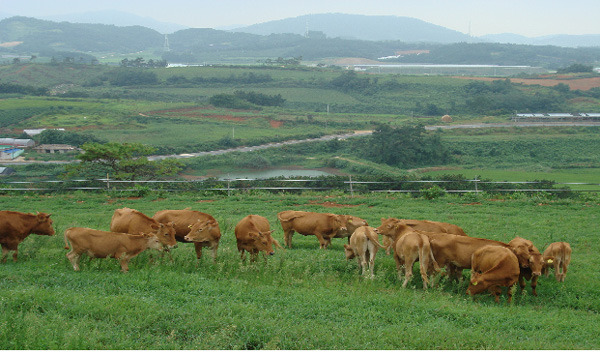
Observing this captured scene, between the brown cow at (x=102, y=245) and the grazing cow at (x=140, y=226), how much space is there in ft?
1.93

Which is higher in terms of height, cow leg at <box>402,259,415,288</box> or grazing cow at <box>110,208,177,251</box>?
grazing cow at <box>110,208,177,251</box>

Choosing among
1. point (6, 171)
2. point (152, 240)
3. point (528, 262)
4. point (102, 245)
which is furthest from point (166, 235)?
point (6, 171)

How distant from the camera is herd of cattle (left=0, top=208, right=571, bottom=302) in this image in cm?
1098

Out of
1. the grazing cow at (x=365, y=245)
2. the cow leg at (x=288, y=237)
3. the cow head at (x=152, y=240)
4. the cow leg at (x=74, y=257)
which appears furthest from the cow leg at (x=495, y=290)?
the cow leg at (x=74, y=257)

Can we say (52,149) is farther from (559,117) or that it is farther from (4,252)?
(559,117)

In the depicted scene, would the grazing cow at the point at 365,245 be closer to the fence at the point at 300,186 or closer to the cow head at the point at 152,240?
the cow head at the point at 152,240

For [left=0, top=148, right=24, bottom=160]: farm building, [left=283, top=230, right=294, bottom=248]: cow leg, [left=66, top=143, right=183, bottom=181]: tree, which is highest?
[left=283, top=230, right=294, bottom=248]: cow leg

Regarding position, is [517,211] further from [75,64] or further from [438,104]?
[75,64]

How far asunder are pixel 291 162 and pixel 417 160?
41.8 ft

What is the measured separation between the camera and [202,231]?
12336 millimetres

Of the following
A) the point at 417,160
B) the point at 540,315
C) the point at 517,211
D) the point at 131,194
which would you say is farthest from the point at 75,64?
the point at 540,315

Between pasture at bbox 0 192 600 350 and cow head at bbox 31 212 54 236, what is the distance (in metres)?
0.42

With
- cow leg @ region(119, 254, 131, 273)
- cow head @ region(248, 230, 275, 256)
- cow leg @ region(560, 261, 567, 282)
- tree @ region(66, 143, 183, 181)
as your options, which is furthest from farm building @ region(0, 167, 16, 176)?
cow leg @ region(560, 261, 567, 282)

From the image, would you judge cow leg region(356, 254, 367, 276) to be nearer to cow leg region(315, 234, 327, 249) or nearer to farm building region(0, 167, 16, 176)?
cow leg region(315, 234, 327, 249)
